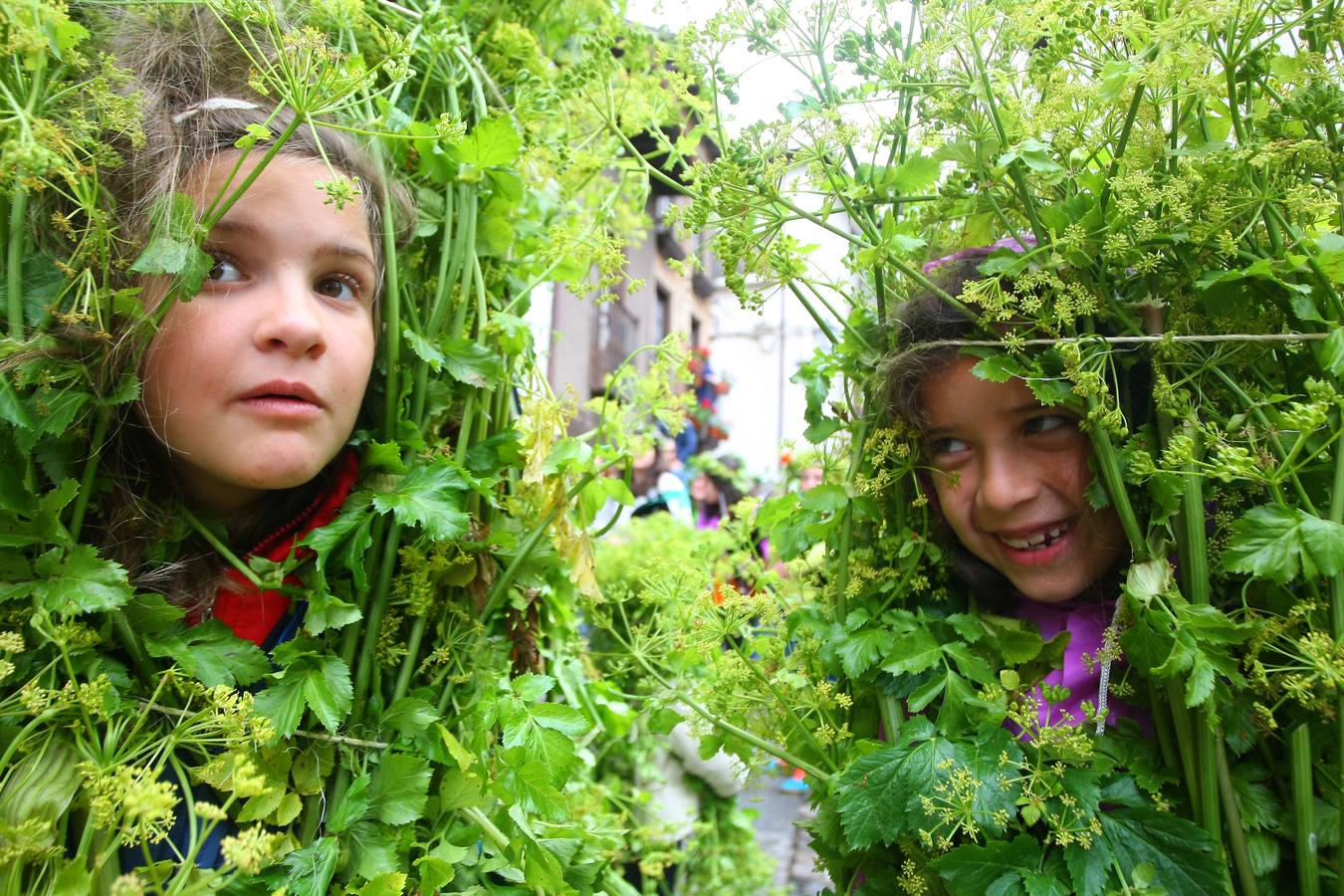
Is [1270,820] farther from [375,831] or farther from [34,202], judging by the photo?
[34,202]

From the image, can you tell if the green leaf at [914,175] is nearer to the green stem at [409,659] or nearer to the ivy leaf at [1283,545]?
the ivy leaf at [1283,545]

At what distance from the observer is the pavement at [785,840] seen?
4605 millimetres

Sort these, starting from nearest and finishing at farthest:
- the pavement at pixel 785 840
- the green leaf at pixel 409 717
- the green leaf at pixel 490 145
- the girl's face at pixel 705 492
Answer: the green leaf at pixel 409 717 < the green leaf at pixel 490 145 < the pavement at pixel 785 840 < the girl's face at pixel 705 492

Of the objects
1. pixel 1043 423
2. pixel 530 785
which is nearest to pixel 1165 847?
pixel 1043 423

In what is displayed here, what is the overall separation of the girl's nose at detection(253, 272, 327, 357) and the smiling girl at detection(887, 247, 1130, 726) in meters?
0.85

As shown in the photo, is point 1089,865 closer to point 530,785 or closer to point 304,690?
point 530,785

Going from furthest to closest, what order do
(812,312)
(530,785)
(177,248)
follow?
(812,312) < (530,785) < (177,248)

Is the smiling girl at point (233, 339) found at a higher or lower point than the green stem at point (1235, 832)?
higher

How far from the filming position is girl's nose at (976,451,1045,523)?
1356 mm

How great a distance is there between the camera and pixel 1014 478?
53.8 inches

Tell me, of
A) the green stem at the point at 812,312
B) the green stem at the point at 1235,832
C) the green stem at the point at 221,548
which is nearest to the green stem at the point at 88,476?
the green stem at the point at 221,548

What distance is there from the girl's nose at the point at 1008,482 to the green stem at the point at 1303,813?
440 mm

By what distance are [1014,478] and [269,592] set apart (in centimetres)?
114

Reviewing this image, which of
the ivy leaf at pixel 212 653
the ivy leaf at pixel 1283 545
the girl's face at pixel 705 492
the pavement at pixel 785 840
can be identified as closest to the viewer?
the ivy leaf at pixel 1283 545
